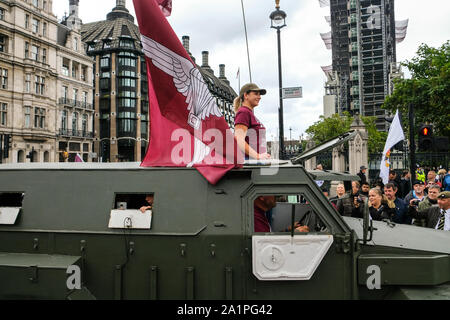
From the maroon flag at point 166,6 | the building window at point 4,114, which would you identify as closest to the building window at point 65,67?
the building window at point 4,114

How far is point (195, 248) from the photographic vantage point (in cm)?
343

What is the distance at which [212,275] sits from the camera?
341 centimetres

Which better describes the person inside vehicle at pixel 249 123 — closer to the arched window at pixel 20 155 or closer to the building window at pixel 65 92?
the arched window at pixel 20 155

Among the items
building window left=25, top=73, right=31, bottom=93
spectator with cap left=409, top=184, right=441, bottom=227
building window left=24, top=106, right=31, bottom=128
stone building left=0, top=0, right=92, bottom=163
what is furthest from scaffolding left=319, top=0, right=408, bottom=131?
spectator with cap left=409, top=184, right=441, bottom=227

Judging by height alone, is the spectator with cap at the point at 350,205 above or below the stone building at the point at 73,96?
below

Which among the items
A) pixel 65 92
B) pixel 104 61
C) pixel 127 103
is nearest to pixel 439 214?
pixel 65 92

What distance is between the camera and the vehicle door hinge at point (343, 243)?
342cm

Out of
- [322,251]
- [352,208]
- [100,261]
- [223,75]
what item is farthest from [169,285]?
[223,75]

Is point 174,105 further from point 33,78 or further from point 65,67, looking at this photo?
point 65,67

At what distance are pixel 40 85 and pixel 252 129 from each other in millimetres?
48119

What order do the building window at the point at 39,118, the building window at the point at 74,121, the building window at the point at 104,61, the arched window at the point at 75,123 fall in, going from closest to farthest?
the building window at the point at 39,118 < the arched window at the point at 75,123 < the building window at the point at 74,121 < the building window at the point at 104,61

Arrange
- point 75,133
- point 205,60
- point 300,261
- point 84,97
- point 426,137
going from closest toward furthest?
point 300,261, point 426,137, point 75,133, point 84,97, point 205,60

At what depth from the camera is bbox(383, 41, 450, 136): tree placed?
2373 cm

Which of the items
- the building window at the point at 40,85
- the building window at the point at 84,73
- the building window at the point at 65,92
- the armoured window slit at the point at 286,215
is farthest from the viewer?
the building window at the point at 84,73
